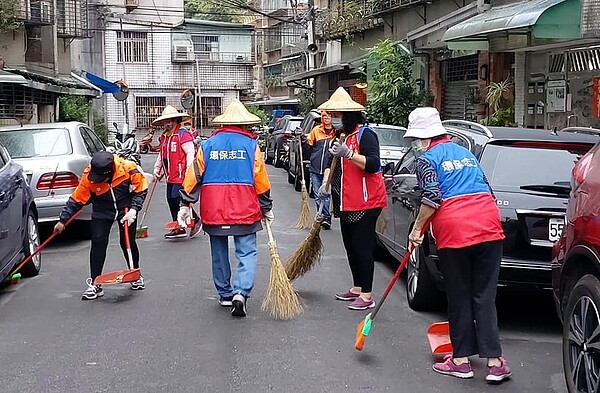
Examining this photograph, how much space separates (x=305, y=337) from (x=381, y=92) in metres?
16.0

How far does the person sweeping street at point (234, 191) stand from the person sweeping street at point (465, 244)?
199cm

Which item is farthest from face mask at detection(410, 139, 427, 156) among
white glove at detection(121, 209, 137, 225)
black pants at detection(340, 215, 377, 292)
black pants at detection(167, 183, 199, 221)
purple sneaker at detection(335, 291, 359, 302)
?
black pants at detection(167, 183, 199, 221)

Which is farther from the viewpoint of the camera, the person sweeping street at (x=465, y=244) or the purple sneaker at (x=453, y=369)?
the purple sneaker at (x=453, y=369)

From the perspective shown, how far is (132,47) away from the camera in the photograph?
45.8 metres

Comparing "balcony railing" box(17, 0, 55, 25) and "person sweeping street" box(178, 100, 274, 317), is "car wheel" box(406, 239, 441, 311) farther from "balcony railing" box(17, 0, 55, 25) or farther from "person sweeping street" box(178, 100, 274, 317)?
"balcony railing" box(17, 0, 55, 25)

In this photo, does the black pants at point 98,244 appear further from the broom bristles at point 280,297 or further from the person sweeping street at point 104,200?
the broom bristles at point 280,297

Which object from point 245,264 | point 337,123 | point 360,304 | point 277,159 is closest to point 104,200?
point 245,264

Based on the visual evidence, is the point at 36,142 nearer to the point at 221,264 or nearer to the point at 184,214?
the point at 184,214

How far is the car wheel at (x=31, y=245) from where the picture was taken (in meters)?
8.83

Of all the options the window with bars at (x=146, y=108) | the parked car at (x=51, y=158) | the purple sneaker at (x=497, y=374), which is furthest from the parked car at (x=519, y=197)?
the window with bars at (x=146, y=108)

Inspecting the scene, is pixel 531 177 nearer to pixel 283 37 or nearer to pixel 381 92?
pixel 381 92

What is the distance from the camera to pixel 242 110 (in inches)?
294

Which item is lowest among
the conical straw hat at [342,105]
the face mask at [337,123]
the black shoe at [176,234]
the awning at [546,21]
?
the black shoe at [176,234]

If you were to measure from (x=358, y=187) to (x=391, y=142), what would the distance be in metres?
7.35
